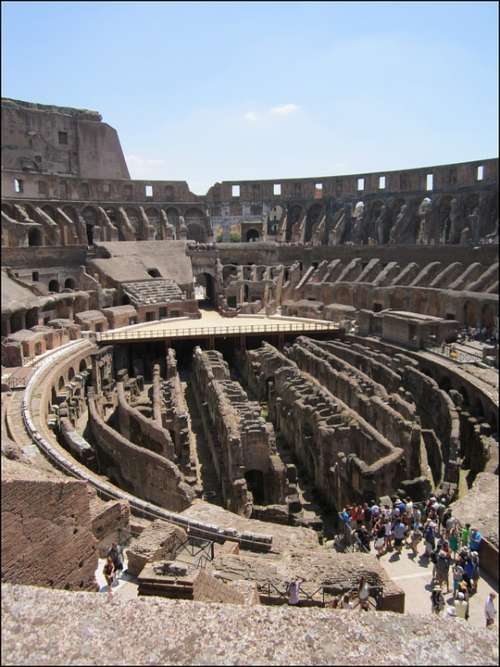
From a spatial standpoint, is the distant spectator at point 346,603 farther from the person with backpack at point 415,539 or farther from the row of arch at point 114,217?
the row of arch at point 114,217

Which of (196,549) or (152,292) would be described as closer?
(196,549)

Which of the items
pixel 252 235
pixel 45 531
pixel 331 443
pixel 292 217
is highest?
pixel 292 217

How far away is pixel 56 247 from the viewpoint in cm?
4153

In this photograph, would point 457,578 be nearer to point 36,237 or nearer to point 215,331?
point 215,331

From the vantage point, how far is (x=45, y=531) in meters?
8.59

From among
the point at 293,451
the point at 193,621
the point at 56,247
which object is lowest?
the point at 293,451

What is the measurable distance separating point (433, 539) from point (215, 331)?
2593cm

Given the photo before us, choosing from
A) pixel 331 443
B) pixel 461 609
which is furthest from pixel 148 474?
pixel 461 609

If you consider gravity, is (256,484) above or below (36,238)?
below

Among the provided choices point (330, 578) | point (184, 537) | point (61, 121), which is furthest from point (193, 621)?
point (61, 121)

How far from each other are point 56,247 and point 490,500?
35.8 meters

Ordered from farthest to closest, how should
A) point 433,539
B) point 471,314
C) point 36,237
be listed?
point 36,237 < point 471,314 < point 433,539

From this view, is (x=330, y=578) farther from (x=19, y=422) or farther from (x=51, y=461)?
(x=19, y=422)

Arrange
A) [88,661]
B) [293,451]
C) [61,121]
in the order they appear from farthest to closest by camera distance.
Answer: [61,121], [293,451], [88,661]
